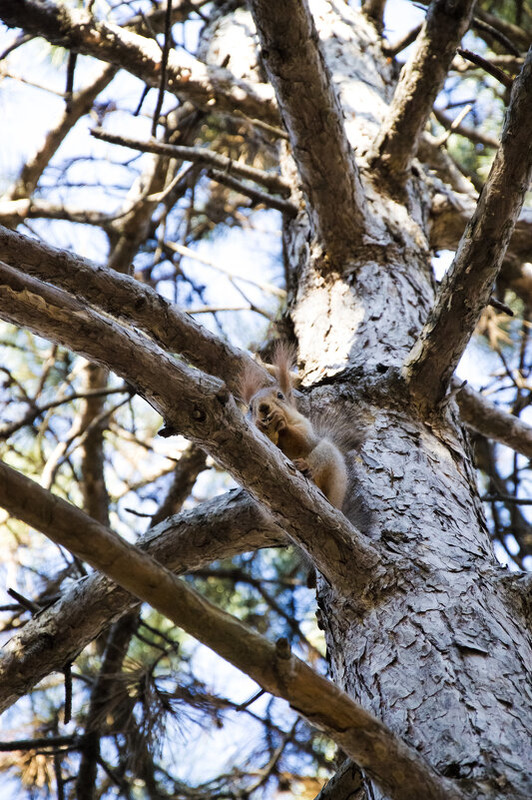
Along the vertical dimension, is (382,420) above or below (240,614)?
below

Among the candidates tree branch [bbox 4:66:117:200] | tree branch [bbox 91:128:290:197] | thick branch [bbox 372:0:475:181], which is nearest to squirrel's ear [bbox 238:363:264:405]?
tree branch [bbox 91:128:290:197]

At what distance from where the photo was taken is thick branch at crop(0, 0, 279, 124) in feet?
10.1

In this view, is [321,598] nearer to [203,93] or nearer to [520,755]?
[520,755]

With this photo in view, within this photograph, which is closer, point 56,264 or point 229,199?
point 56,264

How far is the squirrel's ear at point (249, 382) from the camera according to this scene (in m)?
2.34

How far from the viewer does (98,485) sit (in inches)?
144

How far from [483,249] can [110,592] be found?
1317mm

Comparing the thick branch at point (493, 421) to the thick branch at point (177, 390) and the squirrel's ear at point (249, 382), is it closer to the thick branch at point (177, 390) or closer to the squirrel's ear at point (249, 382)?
the squirrel's ear at point (249, 382)

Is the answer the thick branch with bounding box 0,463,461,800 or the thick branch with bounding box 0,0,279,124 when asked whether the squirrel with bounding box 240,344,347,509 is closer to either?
the thick branch with bounding box 0,463,461,800

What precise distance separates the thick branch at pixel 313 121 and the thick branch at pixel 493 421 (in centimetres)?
72

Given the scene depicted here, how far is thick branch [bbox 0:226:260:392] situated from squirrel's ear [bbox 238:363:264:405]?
15 cm

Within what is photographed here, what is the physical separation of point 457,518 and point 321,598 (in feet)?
1.32

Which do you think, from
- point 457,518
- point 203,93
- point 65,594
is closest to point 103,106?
point 203,93

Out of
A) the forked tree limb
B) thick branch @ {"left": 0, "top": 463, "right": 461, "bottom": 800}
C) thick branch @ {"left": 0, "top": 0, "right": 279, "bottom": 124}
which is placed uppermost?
thick branch @ {"left": 0, "top": 0, "right": 279, "bottom": 124}
